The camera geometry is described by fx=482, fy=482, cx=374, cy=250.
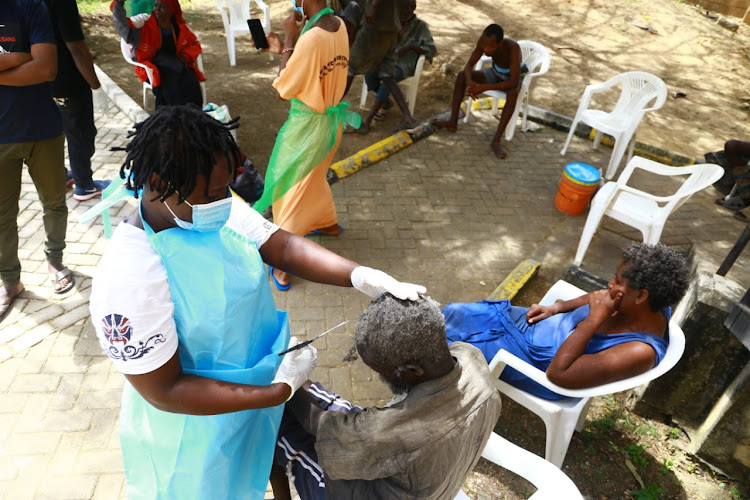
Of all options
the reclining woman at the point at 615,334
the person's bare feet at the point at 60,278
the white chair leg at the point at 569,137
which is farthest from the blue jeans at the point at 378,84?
the reclining woman at the point at 615,334

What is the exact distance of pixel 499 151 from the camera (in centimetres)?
624

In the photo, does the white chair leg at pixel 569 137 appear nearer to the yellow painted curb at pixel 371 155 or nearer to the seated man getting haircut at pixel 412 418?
the yellow painted curb at pixel 371 155

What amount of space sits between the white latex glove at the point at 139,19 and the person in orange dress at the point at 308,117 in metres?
1.87

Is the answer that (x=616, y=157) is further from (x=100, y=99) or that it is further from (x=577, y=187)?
(x=100, y=99)

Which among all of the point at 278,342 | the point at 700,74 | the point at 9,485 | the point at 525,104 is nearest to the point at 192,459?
the point at 278,342

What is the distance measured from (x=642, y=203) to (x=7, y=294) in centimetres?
528

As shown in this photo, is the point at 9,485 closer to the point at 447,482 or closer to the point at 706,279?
the point at 447,482

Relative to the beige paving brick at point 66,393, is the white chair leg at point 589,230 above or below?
above

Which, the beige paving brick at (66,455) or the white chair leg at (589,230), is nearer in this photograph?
the beige paving brick at (66,455)

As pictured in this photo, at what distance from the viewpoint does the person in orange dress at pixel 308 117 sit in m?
3.40

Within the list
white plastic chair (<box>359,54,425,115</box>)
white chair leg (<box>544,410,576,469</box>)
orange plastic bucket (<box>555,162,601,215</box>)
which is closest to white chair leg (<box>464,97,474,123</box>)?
white plastic chair (<box>359,54,425,115</box>)

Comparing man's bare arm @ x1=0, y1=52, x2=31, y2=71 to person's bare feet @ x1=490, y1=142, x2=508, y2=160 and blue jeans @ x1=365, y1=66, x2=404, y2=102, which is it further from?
person's bare feet @ x1=490, y1=142, x2=508, y2=160

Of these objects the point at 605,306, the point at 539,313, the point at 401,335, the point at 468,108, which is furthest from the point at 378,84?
the point at 401,335

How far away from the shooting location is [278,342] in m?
1.85
